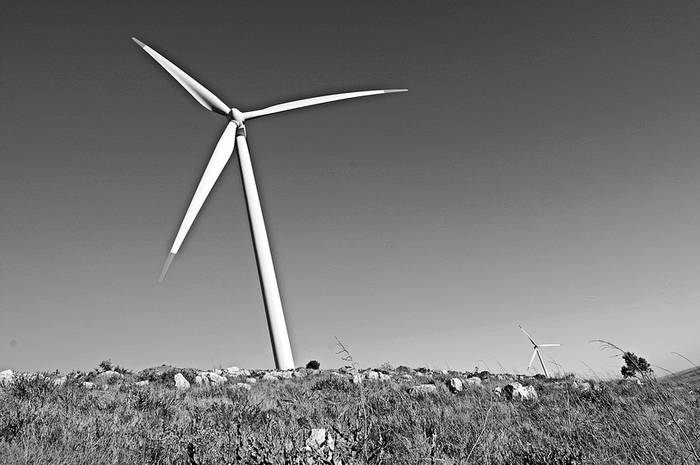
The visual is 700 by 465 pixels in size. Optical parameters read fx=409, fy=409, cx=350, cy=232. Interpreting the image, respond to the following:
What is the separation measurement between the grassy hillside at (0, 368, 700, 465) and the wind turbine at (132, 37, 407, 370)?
10.5m

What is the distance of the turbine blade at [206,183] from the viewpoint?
20.2m

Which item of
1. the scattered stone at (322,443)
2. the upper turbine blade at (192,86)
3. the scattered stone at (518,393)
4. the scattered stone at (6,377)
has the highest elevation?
the upper turbine blade at (192,86)

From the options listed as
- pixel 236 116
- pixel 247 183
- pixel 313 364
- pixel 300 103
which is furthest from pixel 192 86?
pixel 313 364

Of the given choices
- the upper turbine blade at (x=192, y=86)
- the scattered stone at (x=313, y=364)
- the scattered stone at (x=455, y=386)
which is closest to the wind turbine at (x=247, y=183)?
the upper turbine blade at (x=192, y=86)

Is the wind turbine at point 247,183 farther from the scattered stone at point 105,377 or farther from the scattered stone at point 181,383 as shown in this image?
the scattered stone at point 181,383

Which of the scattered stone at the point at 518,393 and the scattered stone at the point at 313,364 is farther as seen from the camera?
the scattered stone at the point at 313,364

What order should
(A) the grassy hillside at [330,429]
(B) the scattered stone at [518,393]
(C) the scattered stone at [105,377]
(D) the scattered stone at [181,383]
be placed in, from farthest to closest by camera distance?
1. (C) the scattered stone at [105,377]
2. (D) the scattered stone at [181,383]
3. (B) the scattered stone at [518,393]
4. (A) the grassy hillside at [330,429]

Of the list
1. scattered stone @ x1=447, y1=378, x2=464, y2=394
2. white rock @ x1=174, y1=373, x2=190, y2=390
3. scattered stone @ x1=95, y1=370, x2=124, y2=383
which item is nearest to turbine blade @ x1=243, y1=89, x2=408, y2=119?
scattered stone @ x1=95, y1=370, x2=124, y2=383

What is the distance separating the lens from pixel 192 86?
2556 cm

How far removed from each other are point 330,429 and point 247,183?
20.2 meters

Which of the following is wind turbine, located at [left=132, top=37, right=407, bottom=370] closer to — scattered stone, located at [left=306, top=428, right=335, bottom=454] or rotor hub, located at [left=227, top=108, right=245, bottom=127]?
rotor hub, located at [left=227, top=108, right=245, bottom=127]

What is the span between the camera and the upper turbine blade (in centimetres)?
2498

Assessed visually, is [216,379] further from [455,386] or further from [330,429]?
[330,429]

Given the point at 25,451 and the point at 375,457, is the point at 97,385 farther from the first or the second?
the point at 375,457
